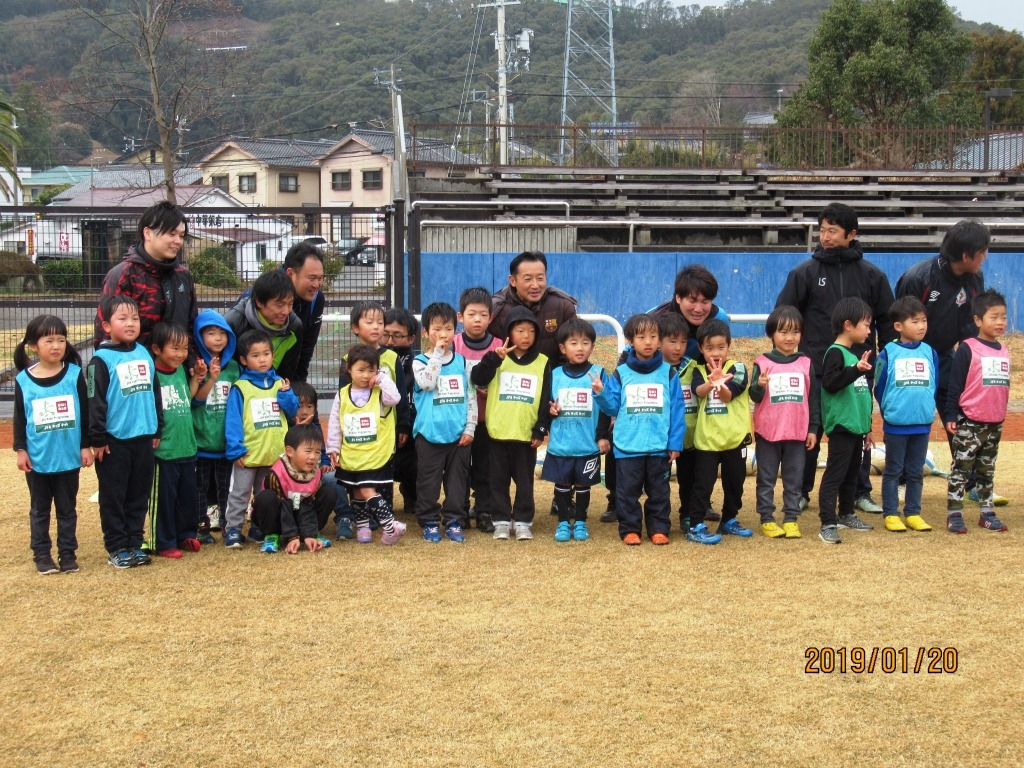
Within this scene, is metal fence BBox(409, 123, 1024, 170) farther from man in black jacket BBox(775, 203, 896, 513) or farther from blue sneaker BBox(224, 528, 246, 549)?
blue sneaker BBox(224, 528, 246, 549)

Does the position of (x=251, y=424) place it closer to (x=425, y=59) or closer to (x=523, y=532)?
(x=523, y=532)

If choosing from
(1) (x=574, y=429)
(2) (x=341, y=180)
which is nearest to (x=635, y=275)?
(1) (x=574, y=429)

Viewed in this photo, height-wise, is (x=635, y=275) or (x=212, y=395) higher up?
(x=635, y=275)

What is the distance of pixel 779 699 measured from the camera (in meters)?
3.77

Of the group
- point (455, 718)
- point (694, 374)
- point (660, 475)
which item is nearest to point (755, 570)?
point (660, 475)

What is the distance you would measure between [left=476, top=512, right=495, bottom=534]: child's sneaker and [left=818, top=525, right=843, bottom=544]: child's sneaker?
1920 mm

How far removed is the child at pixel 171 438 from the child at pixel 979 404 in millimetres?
4408

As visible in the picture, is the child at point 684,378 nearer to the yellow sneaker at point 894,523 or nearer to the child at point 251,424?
the yellow sneaker at point 894,523

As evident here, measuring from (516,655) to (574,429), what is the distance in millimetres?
2136

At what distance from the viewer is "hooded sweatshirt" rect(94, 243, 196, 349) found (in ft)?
18.3

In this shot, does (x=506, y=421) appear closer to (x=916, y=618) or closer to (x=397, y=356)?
(x=397, y=356)

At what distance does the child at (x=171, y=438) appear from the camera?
5.62m

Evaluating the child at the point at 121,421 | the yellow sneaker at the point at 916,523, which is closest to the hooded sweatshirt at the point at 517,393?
the child at the point at 121,421

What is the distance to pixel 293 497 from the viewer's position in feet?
19.4
